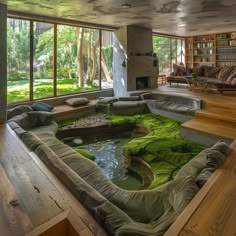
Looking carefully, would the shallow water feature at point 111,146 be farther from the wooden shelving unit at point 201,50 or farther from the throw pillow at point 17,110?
the wooden shelving unit at point 201,50

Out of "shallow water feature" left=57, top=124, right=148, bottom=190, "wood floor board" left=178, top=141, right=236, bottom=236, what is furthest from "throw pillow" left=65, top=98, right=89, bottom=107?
"wood floor board" left=178, top=141, right=236, bottom=236

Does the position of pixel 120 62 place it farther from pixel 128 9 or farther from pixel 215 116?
pixel 215 116

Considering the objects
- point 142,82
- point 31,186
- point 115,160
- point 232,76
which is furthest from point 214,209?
point 232,76

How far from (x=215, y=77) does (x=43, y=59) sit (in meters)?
6.02

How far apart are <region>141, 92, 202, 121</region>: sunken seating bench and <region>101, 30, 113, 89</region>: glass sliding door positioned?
165cm

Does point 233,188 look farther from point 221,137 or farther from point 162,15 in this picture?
point 162,15

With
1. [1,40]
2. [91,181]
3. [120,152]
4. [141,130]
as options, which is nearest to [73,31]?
[1,40]

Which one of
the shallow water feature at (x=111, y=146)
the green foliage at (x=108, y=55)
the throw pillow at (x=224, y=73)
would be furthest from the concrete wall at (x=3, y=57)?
the throw pillow at (x=224, y=73)

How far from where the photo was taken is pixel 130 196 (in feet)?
7.29

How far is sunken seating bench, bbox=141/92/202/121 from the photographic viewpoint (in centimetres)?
574

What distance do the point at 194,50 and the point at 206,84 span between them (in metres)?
4.45

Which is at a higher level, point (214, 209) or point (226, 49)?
point (226, 49)

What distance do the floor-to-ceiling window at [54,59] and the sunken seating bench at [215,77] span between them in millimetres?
2633

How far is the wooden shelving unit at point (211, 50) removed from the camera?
995cm
